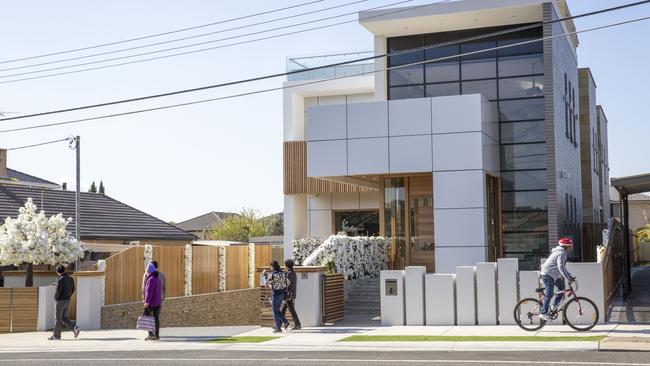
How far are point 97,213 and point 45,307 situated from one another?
1843 cm

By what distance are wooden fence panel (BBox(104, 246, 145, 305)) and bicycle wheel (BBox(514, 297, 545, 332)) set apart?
478 inches

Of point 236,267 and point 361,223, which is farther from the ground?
point 361,223

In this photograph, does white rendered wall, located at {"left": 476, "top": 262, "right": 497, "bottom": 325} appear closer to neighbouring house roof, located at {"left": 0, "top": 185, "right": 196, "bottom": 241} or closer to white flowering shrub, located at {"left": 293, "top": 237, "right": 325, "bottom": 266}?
white flowering shrub, located at {"left": 293, "top": 237, "right": 325, "bottom": 266}

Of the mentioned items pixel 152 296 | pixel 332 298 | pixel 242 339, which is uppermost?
pixel 152 296

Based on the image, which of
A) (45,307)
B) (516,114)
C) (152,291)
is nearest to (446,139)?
(516,114)

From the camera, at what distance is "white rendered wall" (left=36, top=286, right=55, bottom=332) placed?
22.8m

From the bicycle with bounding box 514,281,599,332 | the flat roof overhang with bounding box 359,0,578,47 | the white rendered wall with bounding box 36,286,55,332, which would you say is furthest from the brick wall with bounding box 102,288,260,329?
the bicycle with bounding box 514,281,599,332

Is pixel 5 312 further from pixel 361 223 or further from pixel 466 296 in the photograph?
pixel 361 223

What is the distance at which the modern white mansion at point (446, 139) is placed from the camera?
2616 cm

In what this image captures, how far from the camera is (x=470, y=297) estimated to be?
65.6 feet

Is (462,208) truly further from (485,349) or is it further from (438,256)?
(485,349)

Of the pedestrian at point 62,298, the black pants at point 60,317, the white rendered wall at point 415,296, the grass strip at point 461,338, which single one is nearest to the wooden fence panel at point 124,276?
the pedestrian at point 62,298

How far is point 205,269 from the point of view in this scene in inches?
1220

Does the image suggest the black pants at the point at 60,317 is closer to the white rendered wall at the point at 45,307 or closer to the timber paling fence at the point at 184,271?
the white rendered wall at the point at 45,307
